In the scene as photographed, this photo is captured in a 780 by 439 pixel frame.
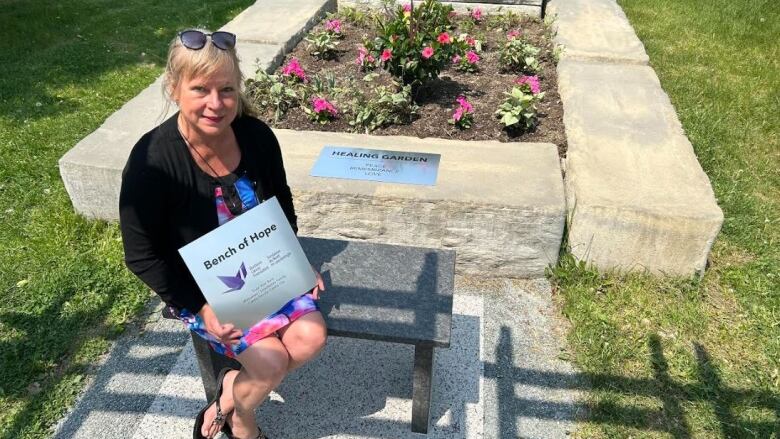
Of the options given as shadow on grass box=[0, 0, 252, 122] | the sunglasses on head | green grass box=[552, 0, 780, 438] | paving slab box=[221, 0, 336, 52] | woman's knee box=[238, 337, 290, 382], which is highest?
the sunglasses on head

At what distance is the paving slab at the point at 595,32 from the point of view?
5227 mm

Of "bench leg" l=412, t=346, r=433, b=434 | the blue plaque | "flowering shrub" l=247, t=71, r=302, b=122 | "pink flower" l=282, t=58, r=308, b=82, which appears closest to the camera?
"bench leg" l=412, t=346, r=433, b=434

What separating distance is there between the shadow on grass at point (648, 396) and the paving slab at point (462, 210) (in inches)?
26.1

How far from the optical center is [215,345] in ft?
7.68

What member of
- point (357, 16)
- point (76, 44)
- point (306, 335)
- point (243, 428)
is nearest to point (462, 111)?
point (306, 335)

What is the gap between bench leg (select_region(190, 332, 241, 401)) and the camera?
252 cm

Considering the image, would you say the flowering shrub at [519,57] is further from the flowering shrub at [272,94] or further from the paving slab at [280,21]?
the paving slab at [280,21]

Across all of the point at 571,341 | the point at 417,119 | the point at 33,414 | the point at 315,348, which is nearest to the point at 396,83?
the point at 417,119

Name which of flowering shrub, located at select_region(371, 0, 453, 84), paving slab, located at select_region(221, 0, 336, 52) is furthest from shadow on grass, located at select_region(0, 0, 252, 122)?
flowering shrub, located at select_region(371, 0, 453, 84)

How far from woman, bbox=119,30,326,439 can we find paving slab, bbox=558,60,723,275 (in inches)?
66.1

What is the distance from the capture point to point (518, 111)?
4.08 m

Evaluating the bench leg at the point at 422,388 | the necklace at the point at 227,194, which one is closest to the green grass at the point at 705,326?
the bench leg at the point at 422,388

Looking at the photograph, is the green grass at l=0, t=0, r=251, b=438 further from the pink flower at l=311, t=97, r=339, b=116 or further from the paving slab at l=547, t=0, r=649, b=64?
the paving slab at l=547, t=0, r=649, b=64

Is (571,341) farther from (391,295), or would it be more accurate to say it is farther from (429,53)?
(429,53)
